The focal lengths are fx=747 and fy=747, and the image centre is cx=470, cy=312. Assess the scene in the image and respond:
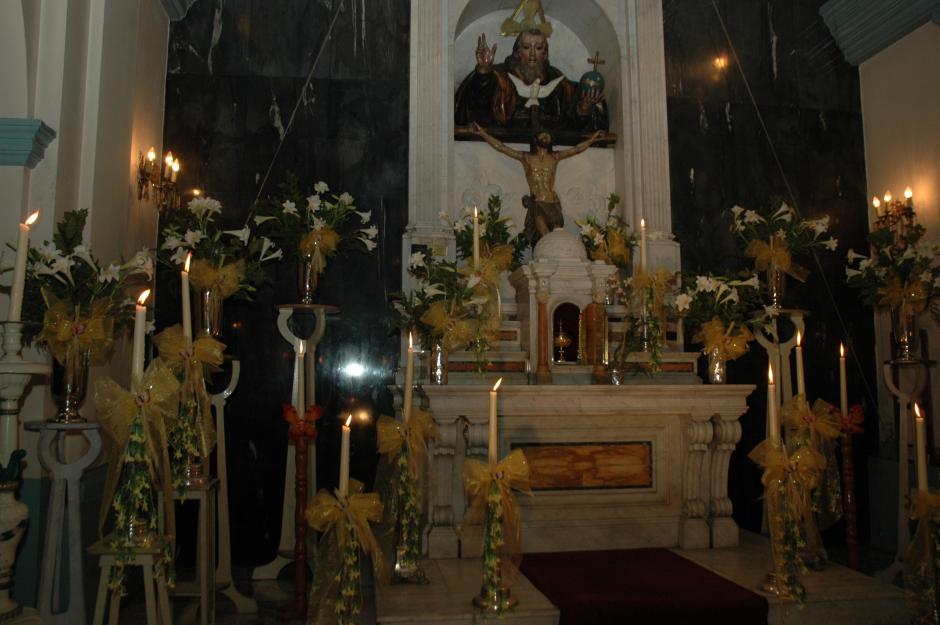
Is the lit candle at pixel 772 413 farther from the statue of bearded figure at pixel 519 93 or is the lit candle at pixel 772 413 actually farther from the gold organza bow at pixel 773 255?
the statue of bearded figure at pixel 519 93

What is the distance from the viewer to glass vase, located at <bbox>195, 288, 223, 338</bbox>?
5.43m

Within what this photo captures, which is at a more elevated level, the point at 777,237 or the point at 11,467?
the point at 777,237

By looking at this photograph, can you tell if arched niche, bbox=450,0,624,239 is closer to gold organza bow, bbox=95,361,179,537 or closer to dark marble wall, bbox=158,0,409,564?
dark marble wall, bbox=158,0,409,564

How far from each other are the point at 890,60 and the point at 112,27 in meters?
7.17

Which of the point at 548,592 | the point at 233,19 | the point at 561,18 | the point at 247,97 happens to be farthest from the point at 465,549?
the point at 561,18

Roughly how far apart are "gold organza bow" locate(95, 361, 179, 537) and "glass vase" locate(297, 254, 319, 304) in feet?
8.40

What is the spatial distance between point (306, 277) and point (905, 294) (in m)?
5.02

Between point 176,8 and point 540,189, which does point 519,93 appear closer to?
point 540,189

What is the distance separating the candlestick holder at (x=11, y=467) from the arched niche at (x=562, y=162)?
4.74m

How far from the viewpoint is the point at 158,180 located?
6.41m

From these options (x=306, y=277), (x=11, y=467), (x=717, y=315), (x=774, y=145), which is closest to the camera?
(x=11, y=467)

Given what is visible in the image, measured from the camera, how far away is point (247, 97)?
6898mm

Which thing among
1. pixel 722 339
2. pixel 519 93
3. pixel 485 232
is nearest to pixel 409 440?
pixel 485 232

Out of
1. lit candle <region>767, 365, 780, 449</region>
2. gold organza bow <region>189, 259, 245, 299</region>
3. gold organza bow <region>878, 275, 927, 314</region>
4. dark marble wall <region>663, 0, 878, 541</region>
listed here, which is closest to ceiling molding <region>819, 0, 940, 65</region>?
dark marble wall <region>663, 0, 878, 541</region>
